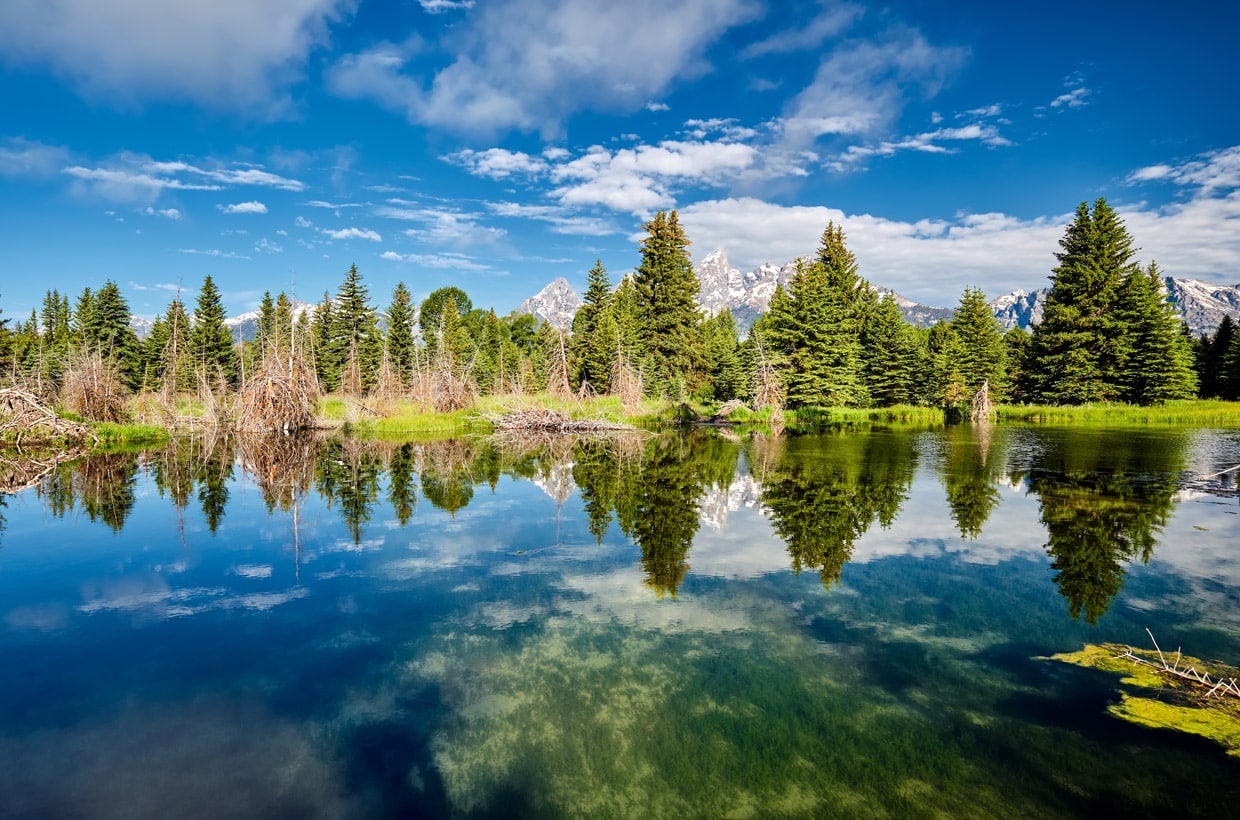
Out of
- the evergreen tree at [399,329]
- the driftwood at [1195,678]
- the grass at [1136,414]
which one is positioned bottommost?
the driftwood at [1195,678]

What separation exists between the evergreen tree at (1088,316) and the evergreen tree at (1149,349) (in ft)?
1.94

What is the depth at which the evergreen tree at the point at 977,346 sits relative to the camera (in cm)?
5703

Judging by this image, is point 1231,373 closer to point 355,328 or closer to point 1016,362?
point 1016,362

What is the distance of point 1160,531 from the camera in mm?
12141

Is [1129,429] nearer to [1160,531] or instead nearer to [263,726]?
[1160,531]

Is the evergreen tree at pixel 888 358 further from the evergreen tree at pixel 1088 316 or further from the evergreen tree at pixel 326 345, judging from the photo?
the evergreen tree at pixel 326 345

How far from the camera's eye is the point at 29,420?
2784 centimetres

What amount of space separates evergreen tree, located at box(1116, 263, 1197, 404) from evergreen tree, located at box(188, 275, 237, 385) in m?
81.3

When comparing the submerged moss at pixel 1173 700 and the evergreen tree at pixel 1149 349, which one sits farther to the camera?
the evergreen tree at pixel 1149 349

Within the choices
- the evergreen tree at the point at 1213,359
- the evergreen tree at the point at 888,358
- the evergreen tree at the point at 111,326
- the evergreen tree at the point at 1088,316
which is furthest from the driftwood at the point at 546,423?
the evergreen tree at the point at 1213,359

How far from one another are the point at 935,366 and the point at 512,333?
242ft

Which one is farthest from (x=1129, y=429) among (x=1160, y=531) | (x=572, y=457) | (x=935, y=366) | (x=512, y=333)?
(x=512, y=333)

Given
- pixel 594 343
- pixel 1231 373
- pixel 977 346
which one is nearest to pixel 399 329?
pixel 594 343

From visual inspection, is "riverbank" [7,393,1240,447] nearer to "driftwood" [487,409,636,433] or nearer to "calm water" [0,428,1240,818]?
"driftwood" [487,409,636,433]
